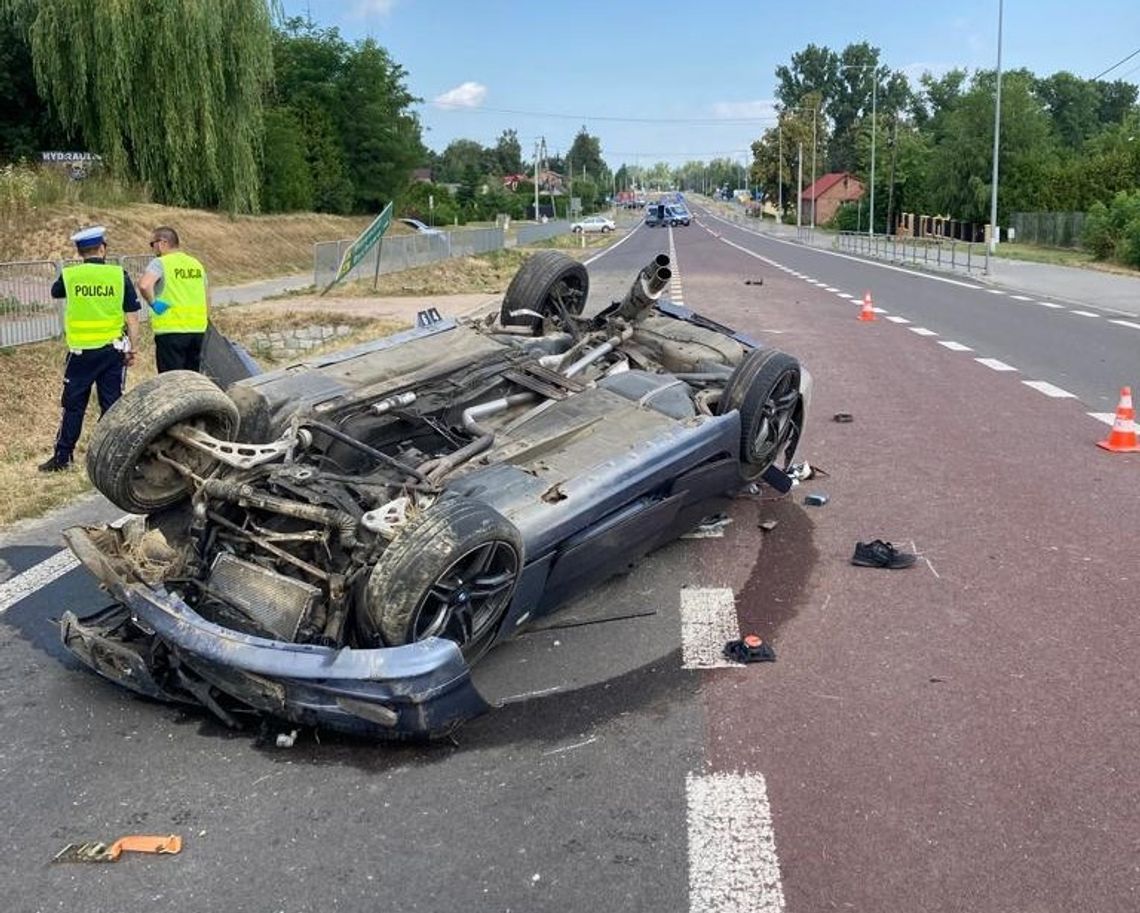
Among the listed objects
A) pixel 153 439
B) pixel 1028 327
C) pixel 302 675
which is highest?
pixel 153 439

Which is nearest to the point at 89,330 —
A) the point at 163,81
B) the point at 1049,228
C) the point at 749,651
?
the point at 749,651

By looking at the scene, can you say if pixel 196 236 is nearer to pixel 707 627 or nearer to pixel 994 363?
pixel 994 363

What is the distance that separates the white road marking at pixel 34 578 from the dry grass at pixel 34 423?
0.81 m

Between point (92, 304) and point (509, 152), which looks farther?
point (509, 152)

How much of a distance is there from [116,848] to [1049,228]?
47.6m

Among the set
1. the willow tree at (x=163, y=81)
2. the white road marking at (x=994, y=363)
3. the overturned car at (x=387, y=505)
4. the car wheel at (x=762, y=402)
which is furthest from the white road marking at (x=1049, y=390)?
the willow tree at (x=163, y=81)

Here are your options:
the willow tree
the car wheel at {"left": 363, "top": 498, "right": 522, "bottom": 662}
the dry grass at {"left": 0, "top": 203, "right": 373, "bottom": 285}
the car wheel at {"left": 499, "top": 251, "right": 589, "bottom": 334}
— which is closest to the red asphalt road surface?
the car wheel at {"left": 363, "top": 498, "right": 522, "bottom": 662}

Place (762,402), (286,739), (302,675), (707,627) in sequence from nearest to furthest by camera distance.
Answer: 1. (302,675)
2. (286,739)
3. (707,627)
4. (762,402)

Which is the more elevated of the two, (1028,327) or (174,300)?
(174,300)

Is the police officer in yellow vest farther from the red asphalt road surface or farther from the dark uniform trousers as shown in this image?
the red asphalt road surface

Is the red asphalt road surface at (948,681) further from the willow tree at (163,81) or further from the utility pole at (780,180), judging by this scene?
the utility pole at (780,180)

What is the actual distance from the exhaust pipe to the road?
1.61 m

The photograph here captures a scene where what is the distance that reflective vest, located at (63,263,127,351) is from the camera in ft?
24.8

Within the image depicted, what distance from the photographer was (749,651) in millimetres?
4441
